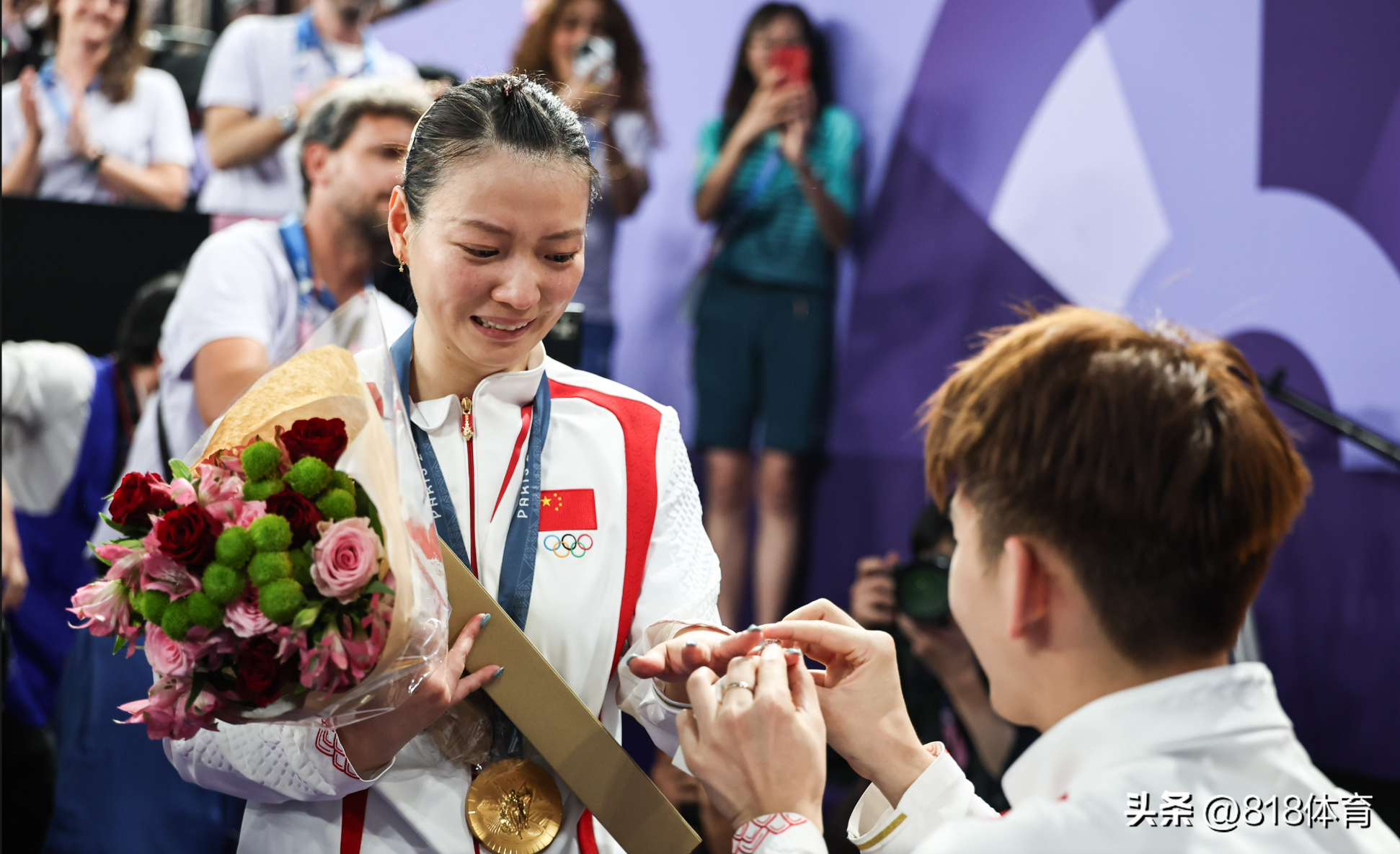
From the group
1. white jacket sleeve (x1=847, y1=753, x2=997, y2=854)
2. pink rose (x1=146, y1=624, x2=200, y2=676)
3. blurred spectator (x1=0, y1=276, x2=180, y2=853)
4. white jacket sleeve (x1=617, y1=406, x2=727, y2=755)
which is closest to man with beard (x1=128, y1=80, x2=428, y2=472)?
blurred spectator (x1=0, y1=276, x2=180, y2=853)

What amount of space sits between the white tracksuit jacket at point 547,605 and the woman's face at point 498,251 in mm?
73

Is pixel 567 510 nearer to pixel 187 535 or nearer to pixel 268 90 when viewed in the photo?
pixel 187 535

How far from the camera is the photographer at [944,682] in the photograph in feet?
9.23

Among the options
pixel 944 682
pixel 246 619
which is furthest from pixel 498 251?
pixel 944 682

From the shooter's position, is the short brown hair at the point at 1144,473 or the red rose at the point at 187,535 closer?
the short brown hair at the point at 1144,473

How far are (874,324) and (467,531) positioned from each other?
337 centimetres

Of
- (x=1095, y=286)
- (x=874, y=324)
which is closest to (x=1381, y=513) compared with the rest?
(x=1095, y=286)

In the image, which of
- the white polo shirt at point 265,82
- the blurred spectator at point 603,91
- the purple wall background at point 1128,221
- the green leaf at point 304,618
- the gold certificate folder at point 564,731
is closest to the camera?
the green leaf at point 304,618

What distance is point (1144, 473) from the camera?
99cm

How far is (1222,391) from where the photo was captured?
3.32 ft

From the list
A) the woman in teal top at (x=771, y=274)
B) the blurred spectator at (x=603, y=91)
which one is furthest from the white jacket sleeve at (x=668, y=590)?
the woman in teal top at (x=771, y=274)

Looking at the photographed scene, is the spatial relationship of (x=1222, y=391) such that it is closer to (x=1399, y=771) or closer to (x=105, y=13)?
(x=1399, y=771)

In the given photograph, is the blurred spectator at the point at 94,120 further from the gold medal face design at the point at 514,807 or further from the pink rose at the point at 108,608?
the gold medal face design at the point at 514,807

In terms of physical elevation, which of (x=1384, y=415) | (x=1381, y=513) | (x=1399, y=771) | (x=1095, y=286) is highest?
(x=1095, y=286)
